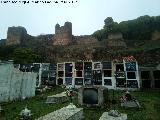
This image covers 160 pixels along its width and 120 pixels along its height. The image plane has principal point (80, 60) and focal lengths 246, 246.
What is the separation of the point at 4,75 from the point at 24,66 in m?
12.2

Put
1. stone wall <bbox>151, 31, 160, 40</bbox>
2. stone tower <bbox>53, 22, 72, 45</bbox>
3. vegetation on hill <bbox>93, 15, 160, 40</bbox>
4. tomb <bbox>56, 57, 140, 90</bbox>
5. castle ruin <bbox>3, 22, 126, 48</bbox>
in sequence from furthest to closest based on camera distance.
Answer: vegetation on hill <bbox>93, 15, 160, 40</bbox>, stone wall <bbox>151, 31, 160, 40</bbox>, stone tower <bbox>53, 22, 72, 45</bbox>, castle ruin <bbox>3, 22, 126, 48</bbox>, tomb <bbox>56, 57, 140, 90</bbox>

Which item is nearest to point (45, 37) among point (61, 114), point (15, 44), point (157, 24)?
point (15, 44)

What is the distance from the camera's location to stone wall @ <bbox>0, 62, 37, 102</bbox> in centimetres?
2034

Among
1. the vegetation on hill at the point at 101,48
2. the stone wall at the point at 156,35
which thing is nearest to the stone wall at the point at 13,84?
the vegetation on hill at the point at 101,48

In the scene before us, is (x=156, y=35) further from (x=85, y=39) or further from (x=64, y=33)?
(x=64, y=33)

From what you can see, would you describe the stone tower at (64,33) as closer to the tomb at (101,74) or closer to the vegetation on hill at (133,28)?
the vegetation on hill at (133,28)

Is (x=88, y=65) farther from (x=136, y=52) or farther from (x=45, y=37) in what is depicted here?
(x=45, y=37)

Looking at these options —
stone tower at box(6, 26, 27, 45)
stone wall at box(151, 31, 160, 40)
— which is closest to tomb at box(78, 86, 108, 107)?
stone tower at box(6, 26, 27, 45)

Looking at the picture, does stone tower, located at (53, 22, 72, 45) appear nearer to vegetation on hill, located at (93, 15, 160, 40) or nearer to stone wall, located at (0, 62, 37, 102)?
vegetation on hill, located at (93, 15, 160, 40)

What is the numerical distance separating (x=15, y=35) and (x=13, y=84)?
33103 millimetres

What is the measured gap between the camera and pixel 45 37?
54.3m

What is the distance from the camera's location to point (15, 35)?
52906 millimetres

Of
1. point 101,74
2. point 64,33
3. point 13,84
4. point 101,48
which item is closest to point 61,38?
point 64,33

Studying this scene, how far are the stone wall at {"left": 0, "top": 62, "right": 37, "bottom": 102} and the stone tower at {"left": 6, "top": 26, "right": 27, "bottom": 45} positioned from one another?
29.1 meters
